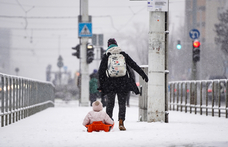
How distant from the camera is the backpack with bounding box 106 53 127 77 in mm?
7195

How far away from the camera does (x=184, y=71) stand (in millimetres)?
63781

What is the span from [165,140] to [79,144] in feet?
3.71

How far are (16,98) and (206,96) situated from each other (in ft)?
19.0

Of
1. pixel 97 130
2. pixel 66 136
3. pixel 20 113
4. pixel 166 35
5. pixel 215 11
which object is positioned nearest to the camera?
pixel 66 136

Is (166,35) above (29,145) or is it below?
above

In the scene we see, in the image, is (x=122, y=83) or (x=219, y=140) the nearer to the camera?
(x=219, y=140)

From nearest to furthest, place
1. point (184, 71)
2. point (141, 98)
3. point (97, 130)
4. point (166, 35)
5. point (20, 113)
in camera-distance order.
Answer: point (97, 130), point (166, 35), point (141, 98), point (20, 113), point (184, 71)

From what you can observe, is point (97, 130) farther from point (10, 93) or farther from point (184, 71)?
point (184, 71)

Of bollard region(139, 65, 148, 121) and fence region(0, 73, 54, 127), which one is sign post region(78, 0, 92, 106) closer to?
fence region(0, 73, 54, 127)

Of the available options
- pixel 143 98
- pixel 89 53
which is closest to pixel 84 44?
pixel 89 53

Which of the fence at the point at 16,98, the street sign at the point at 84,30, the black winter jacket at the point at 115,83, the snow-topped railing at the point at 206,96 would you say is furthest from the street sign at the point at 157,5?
the street sign at the point at 84,30

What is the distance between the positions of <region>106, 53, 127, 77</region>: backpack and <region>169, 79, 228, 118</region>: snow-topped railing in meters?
5.25

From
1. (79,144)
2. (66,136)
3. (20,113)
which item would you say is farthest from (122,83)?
(20,113)

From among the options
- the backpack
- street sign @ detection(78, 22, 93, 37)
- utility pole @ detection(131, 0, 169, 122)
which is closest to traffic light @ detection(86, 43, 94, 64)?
street sign @ detection(78, 22, 93, 37)
